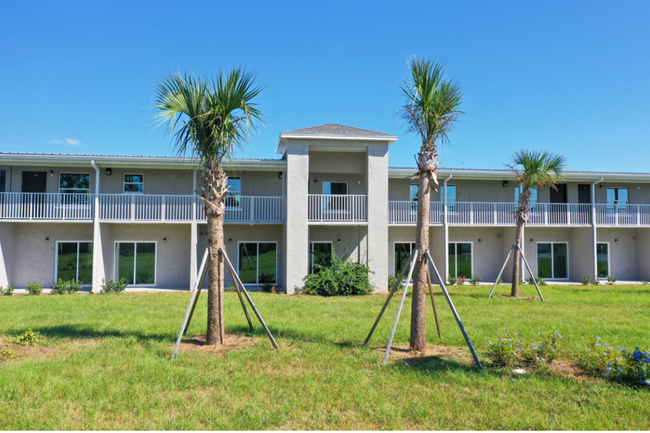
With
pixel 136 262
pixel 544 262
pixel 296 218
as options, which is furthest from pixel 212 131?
pixel 544 262

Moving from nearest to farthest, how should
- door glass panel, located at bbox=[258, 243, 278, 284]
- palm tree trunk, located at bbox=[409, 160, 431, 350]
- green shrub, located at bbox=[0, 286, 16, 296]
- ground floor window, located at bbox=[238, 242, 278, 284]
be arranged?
palm tree trunk, located at bbox=[409, 160, 431, 350] < green shrub, located at bbox=[0, 286, 16, 296] < ground floor window, located at bbox=[238, 242, 278, 284] < door glass panel, located at bbox=[258, 243, 278, 284]

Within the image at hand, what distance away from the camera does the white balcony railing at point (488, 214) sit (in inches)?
716

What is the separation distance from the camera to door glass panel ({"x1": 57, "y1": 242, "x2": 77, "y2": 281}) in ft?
54.5

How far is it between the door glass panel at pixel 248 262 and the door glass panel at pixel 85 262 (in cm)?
651

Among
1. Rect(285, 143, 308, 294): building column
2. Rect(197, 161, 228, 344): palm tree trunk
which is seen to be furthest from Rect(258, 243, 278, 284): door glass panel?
Rect(197, 161, 228, 344): palm tree trunk

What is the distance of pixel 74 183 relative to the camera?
17.0 metres

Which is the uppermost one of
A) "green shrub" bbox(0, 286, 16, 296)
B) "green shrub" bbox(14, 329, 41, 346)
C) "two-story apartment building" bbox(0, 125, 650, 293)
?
"two-story apartment building" bbox(0, 125, 650, 293)

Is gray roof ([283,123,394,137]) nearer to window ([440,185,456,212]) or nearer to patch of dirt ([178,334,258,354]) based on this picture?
window ([440,185,456,212])

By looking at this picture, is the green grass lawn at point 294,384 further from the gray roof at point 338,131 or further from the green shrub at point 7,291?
the gray roof at point 338,131

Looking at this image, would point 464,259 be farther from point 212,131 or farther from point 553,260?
point 212,131

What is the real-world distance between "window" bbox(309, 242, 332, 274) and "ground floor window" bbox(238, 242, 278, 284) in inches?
67.6

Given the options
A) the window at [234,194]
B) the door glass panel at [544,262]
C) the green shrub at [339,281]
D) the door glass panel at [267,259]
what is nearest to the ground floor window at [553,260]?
the door glass panel at [544,262]

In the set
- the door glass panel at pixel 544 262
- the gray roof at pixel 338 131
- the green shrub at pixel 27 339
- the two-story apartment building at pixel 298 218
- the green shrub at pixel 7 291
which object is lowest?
the green shrub at pixel 7 291

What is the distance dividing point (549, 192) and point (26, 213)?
2456 cm
